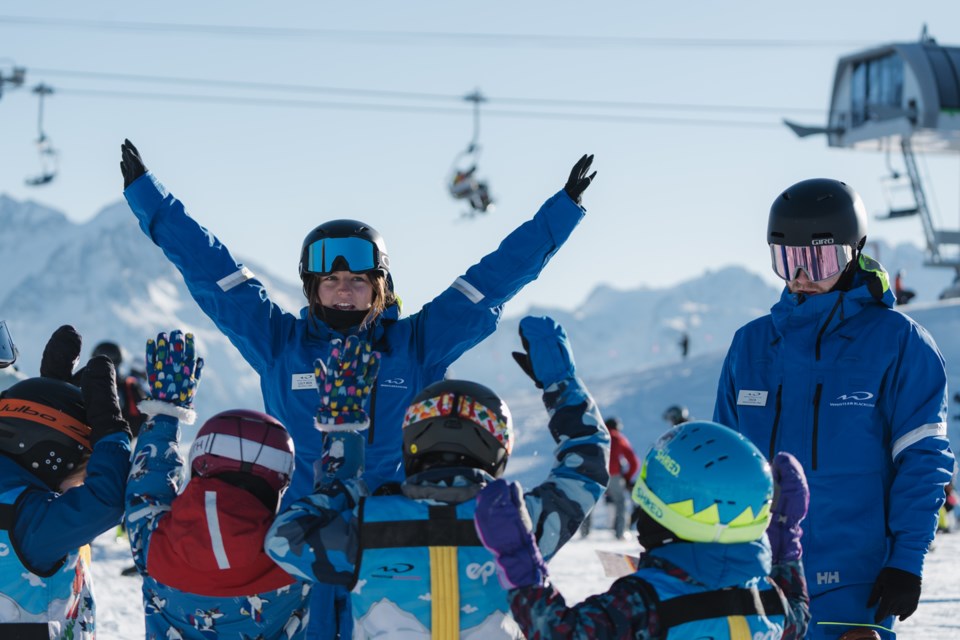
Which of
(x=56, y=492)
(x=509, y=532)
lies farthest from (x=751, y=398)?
(x=56, y=492)

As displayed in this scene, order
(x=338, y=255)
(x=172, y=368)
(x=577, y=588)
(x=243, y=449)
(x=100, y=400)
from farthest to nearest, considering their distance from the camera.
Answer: (x=577, y=588) < (x=338, y=255) < (x=100, y=400) < (x=172, y=368) < (x=243, y=449)

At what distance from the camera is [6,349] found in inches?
199

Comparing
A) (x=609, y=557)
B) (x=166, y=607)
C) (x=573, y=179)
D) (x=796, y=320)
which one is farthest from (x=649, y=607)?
(x=573, y=179)

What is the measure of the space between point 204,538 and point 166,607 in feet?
1.07

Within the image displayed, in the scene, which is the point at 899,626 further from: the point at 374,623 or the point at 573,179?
the point at 374,623

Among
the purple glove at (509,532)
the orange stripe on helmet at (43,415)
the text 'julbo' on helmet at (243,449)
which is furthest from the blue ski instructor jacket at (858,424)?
the orange stripe on helmet at (43,415)

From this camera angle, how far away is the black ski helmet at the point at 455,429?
322cm

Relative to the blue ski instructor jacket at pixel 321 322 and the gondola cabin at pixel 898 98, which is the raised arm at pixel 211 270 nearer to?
the blue ski instructor jacket at pixel 321 322

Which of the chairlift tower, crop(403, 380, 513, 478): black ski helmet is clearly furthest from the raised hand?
the chairlift tower

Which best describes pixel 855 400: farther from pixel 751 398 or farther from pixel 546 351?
pixel 546 351

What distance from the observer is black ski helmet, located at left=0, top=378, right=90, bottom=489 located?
3.92 metres

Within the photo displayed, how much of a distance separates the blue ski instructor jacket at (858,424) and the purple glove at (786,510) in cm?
80

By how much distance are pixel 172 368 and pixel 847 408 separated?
2168 mm

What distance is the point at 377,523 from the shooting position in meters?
3.15
